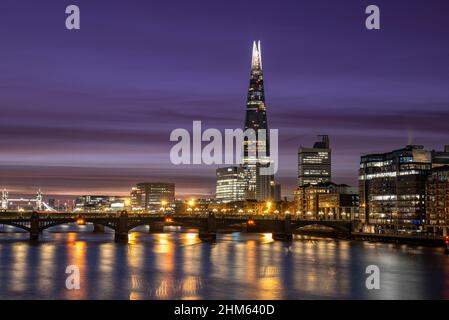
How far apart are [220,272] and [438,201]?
87.4 meters

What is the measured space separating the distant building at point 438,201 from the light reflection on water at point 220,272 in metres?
36.4

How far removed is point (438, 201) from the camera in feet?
501

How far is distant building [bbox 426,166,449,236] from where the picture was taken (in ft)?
492

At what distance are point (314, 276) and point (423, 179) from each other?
96.0m

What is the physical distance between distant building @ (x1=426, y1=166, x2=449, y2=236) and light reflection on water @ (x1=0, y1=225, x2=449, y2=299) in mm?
36436

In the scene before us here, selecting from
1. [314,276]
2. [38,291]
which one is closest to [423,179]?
[314,276]

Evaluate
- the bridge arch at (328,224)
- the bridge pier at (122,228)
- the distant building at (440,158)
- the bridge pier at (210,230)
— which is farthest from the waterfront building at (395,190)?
the bridge pier at (122,228)

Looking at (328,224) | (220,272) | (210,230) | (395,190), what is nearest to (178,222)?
(210,230)

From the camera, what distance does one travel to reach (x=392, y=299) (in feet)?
203

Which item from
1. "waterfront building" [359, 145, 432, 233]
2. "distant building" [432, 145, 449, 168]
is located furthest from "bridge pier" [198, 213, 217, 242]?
"distant building" [432, 145, 449, 168]

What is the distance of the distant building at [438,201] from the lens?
14990 centimetres

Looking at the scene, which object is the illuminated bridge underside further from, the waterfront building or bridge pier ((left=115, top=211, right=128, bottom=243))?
the waterfront building

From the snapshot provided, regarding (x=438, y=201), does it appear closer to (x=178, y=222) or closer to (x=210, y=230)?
(x=210, y=230)

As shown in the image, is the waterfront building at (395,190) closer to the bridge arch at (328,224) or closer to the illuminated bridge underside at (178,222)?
the bridge arch at (328,224)
